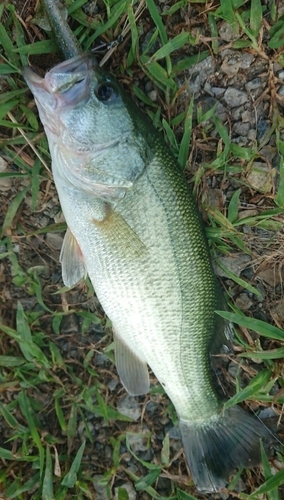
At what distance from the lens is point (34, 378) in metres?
2.41

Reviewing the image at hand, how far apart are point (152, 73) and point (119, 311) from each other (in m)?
1.20

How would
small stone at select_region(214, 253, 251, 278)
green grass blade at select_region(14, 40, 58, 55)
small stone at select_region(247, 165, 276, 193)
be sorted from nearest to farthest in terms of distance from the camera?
green grass blade at select_region(14, 40, 58, 55) → small stone at select_region(247, 165, 276, 193) → small stone at select_region(214, 253, 251, 278)

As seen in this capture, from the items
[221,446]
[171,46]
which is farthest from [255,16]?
[221,446]

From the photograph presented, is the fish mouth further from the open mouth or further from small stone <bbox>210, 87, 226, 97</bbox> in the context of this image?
small stone <bbox>210, 87, 226, 97</bbox>

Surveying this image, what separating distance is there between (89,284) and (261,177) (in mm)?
1091

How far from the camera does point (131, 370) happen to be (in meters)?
2.17

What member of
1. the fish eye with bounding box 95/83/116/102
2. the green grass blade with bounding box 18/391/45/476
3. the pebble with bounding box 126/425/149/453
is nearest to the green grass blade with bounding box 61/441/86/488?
the green grass blade with bounding box 18/391/45/476

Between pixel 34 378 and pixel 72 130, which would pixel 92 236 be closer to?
pixel 72 130

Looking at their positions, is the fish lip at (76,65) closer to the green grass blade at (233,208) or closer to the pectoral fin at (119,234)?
the pectoral fin at (119,234)

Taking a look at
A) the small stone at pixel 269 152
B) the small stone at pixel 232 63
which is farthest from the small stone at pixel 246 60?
the small stone at pixel 269 152

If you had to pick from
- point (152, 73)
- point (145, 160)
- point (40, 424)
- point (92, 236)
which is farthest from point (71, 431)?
point (152, 73)

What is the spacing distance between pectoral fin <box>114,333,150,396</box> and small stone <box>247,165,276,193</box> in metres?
1.06

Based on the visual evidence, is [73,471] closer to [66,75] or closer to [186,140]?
[186,140]

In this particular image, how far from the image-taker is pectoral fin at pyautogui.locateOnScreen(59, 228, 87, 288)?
6.90 ft
